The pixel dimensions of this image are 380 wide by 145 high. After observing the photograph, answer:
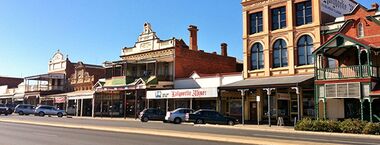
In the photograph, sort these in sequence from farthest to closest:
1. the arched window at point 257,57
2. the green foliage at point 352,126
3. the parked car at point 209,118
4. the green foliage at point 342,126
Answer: the arched window at point 257,57
the parked car at point 209,118
the green foliage at point 352,126
the green foliage at point 342,126

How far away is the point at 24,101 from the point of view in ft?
232

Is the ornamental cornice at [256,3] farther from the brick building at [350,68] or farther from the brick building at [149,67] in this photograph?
the brick building at [149,67]

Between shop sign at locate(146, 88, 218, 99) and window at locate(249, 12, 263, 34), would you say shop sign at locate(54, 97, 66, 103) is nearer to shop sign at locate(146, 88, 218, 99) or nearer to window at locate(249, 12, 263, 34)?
shop sign at locate(146, 88, 218, 99)

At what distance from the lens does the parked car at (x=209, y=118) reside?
32.0 meters

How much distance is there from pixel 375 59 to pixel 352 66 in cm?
231

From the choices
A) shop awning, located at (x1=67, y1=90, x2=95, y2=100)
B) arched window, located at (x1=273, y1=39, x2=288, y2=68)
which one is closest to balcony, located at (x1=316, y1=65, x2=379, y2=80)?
arched window, located at (x1=273, y1=39, x2=288, y2=68)

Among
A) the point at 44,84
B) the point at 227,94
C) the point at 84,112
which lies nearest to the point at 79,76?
the point at 84,112

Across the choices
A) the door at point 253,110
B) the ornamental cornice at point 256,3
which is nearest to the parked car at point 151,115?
the door at point 253,110

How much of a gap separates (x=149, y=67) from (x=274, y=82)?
63.6 ft

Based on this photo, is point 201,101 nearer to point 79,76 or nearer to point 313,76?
point 313,76

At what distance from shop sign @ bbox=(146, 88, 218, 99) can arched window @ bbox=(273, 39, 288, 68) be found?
561 cm

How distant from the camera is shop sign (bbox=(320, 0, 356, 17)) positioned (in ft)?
104

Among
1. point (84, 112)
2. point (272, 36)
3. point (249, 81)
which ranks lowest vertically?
point (84, 112)

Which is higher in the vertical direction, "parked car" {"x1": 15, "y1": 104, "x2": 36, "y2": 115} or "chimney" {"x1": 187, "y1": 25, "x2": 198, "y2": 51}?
"chimney" {"x1": 187, "y1": 25, "x2": 198, "y2": 51}
